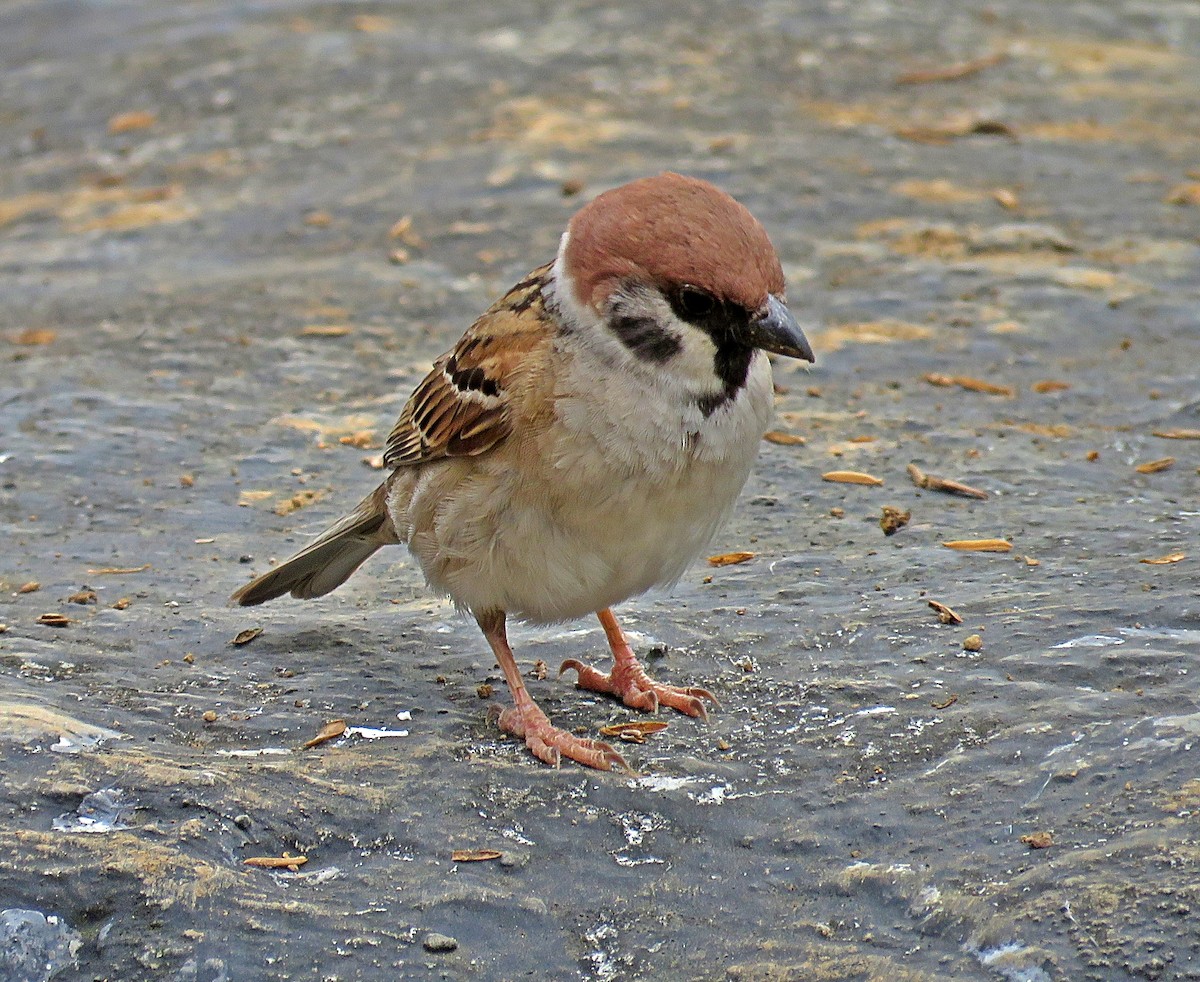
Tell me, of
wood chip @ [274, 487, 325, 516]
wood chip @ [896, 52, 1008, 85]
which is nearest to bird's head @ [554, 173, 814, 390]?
wood chip @ [274, 487, 325, 516]

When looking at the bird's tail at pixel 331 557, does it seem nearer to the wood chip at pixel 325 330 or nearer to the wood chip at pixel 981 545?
the wood chip at pixel 981 545

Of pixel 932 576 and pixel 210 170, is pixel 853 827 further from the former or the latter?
pixel 210 170

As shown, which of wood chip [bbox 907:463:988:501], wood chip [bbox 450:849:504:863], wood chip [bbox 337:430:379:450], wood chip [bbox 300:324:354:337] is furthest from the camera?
wood chip [bbox 300:324:354:337]

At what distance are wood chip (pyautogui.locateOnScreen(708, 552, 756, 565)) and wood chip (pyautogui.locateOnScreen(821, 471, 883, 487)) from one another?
66cm

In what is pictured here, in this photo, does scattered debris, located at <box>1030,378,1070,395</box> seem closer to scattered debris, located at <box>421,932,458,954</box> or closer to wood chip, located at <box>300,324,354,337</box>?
wood chip, located at <box>300,324,354,337</box>

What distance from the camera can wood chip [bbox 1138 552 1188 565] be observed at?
5.03 m

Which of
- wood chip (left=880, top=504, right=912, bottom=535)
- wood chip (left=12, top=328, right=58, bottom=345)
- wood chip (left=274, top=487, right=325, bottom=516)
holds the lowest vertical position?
wood chip (left=12, top=328, right=58, bottom=345)

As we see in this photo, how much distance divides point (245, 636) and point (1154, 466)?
3293mm

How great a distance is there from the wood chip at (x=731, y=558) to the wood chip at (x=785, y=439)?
3.17ft

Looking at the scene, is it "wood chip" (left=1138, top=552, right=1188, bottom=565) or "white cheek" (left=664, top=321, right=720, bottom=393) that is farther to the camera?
"wood chip" (left=1138, top=552, right=1188, bottom=565)

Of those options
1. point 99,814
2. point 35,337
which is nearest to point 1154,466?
point 99,814

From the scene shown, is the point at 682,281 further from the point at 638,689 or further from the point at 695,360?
the point at 638,689

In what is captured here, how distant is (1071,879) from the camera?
11.4 ft

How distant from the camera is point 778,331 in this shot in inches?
158
